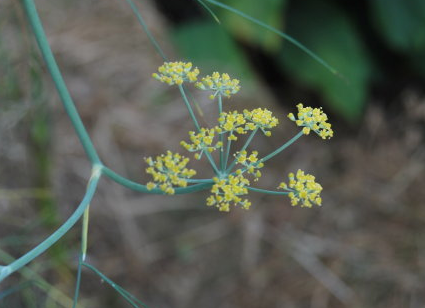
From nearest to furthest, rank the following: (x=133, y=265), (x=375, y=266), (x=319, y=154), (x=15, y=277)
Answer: (x=15, y=277), (x=133, y=265), (x=375, y=266), (x=319, y=154)

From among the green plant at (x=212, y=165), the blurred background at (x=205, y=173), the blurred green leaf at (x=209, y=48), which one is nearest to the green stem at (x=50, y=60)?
the green plant at (x=212, y=165)

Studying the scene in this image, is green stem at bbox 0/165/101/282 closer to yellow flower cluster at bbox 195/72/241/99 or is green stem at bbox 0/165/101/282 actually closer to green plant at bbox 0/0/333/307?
green plant at bbox 0/0/333/307

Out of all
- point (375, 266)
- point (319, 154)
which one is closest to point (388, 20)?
point (319, 154)

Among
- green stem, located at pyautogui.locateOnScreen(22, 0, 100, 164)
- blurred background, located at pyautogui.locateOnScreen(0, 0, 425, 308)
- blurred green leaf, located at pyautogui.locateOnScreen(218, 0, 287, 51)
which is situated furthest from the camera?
blurred green leaf, located at pyautogui.locateOnScreen(218, 0, 287, 51)

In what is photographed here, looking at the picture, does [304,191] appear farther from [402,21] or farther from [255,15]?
[402,21]

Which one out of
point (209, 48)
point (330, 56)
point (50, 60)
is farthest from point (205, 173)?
point (50, 60)

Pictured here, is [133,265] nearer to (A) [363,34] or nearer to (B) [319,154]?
(B) [319,154]

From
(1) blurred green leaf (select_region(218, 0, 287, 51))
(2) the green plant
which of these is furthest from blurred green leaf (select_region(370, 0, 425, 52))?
(2) the green plant
